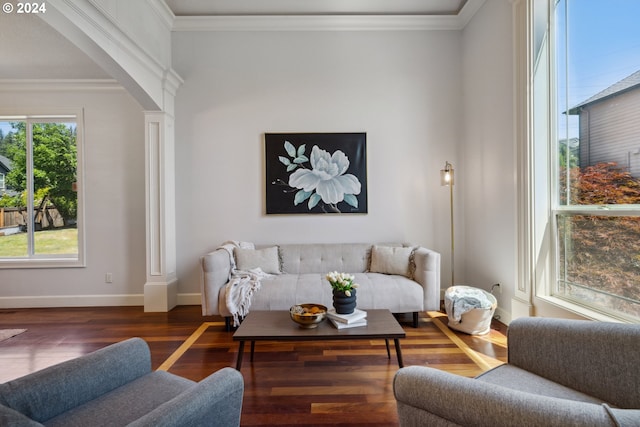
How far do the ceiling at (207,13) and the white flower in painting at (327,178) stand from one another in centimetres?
167

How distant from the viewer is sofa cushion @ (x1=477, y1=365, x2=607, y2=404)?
4.15ft

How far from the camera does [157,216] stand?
146 inches

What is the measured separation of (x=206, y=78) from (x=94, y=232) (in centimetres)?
242

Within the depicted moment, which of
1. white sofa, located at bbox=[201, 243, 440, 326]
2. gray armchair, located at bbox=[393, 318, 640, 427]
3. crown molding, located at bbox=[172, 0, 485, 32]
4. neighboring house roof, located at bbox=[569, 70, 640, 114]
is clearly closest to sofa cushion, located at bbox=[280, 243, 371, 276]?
white sofa, located at bbox=[201, 243, 440, 326]

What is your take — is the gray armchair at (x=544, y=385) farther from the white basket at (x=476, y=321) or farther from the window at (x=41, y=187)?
the window at (x=41, y=187)

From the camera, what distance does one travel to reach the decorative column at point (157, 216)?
12.0 ft

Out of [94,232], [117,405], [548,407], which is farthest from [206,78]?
[548,407]

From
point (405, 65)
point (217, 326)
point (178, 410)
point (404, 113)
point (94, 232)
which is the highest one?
point (405, 65)

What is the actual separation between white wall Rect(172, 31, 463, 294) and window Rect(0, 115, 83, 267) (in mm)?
1454

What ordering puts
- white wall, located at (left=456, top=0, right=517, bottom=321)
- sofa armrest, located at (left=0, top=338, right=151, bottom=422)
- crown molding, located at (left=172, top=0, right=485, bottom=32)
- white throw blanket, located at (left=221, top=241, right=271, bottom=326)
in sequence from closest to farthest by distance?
sofa armrest, located at (left=0, top=338, right=151, bottom=422) → white throw blanket, located at (left=221, top=241, right=271, bottom=326) → white wall, located at (left=456, top=0, right=517, bottom=321) → crown molding, located at (left=172, top=0, right=485, bottom=32)

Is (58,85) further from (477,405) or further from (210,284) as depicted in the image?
(477,405)

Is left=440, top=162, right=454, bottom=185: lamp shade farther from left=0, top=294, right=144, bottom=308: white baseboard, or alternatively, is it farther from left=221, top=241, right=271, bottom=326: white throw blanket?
left=0, top=294, right=144, bottom=308: white baseboard

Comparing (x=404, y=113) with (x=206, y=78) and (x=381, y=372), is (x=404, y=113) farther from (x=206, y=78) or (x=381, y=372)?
(x=381, y=372)

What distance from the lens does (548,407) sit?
2.58ft
